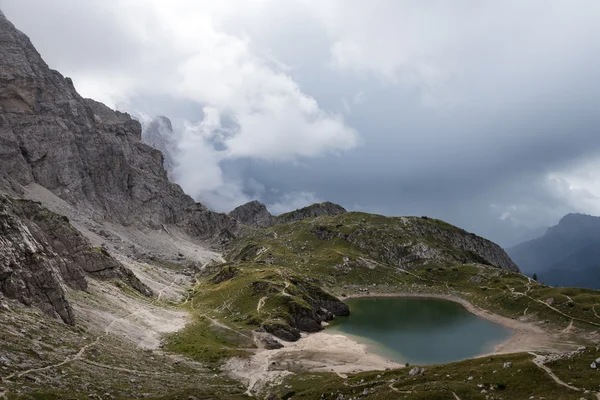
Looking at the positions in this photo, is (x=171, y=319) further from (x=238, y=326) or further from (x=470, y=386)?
(x=470, y=386)

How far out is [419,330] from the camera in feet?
431

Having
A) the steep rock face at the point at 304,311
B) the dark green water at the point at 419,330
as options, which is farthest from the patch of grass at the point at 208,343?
the dark green water at the point at 419,330

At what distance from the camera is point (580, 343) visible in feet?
354

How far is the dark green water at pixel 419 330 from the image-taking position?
4154 inches

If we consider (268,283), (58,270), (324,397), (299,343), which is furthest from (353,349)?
(58,270)

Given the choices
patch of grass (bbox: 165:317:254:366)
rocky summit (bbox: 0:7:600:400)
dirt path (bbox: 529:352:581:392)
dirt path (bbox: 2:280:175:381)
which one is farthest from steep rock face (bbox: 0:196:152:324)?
dirt path (bbox: 529:352:581:392)

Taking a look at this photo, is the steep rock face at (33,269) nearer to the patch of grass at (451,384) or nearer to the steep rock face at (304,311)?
the patch of grass at (451,384)

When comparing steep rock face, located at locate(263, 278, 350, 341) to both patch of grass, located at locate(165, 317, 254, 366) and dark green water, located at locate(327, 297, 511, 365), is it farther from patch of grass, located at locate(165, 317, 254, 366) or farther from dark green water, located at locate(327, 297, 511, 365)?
patch of grass, located at locate(165, 317, 254, 366)

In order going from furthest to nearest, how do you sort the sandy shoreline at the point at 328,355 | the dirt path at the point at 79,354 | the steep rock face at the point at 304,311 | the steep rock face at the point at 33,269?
1. the steep rock face at the point at 304,311
2. the sandy shoreline at the point at 328,355
3. the steep rock face at the point at 33,269
4. the dirt path at the point at 79,354

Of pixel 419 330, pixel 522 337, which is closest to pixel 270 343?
pixel 419 330

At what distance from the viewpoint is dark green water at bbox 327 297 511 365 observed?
106 meters

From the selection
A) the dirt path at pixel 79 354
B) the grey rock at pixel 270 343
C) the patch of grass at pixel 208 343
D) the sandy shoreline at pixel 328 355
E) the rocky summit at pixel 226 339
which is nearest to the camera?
the dirt path at pixel 79 354

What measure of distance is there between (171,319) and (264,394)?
63.8 m

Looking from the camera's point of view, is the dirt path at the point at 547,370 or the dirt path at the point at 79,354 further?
the dirt path at the point at 79,354
